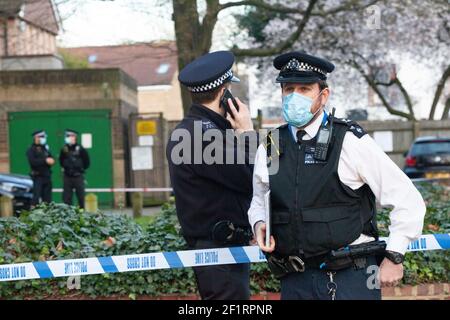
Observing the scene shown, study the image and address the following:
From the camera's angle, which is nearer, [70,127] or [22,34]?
[22,34]

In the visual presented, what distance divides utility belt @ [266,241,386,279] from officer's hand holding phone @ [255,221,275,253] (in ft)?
0.31

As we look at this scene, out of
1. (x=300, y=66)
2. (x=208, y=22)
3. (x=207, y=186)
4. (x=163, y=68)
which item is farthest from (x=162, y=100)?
(x=300, y=66)

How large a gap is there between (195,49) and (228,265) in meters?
7.39

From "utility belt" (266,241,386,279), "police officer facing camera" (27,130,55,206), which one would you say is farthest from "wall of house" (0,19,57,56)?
"utility belt" (266,241,386,279)

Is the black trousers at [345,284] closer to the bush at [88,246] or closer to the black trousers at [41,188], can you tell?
the bush at [88,246]

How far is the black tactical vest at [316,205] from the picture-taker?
3924 mm

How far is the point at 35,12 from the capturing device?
→ 1352 cm

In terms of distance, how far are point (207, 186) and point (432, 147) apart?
16.0m

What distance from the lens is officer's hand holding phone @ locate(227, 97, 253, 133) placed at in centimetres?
466

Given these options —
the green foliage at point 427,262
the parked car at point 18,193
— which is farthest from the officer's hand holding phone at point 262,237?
the parked car at point 18,193

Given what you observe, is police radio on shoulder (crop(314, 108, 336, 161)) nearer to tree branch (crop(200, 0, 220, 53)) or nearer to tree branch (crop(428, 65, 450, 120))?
tree branch (crop(200, 0, 220, 53))

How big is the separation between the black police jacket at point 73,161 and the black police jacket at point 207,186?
38.7 ft

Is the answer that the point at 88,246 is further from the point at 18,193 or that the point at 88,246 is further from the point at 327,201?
the point at 18,193

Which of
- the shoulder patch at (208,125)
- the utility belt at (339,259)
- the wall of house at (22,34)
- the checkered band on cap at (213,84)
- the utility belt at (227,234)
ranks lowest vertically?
the utility belt at (339,259)
